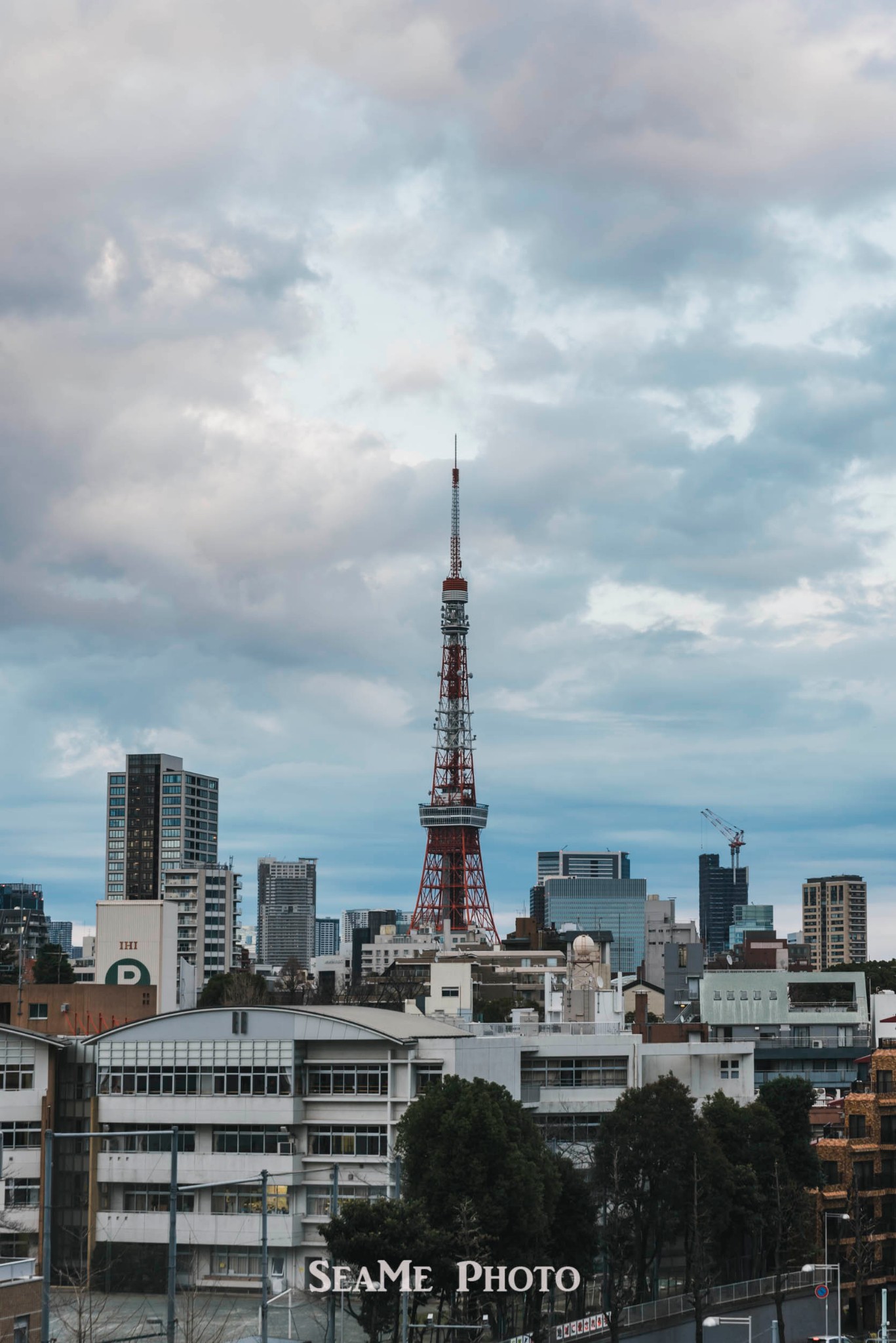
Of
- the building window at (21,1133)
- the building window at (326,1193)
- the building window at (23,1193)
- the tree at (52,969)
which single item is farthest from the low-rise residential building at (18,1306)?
the tree at (52,969)

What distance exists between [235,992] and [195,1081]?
48438 millimetres

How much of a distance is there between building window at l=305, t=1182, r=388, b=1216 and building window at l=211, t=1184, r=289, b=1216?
3.03 feet

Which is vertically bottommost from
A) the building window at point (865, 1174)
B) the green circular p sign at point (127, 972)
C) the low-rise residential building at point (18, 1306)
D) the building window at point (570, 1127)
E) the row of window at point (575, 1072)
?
the building window at point (865, 1174)

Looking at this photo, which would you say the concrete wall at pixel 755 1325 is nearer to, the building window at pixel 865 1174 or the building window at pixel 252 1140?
the building window at pixel 865 1174

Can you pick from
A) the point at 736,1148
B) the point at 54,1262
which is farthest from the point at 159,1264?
the point at 736,1148

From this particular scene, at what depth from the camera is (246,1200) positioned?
6662 cm

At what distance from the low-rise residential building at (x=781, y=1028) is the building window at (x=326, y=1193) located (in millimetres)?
44383

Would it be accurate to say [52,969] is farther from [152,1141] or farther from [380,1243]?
[380,1243]

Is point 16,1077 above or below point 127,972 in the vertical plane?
below

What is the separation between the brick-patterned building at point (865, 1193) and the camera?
7888 cm

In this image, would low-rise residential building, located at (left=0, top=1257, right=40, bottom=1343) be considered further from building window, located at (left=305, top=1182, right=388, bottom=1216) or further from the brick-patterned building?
the brick-patterned building

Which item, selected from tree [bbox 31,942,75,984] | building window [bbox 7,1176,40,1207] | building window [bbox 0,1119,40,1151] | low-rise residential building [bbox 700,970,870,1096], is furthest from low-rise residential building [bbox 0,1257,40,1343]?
tree [bbox 31,942,75,984]

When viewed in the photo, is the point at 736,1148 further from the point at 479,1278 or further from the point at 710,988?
the point at 710,988

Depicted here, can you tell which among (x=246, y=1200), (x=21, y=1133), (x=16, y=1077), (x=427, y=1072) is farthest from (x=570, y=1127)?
(x=16, y=1077)
